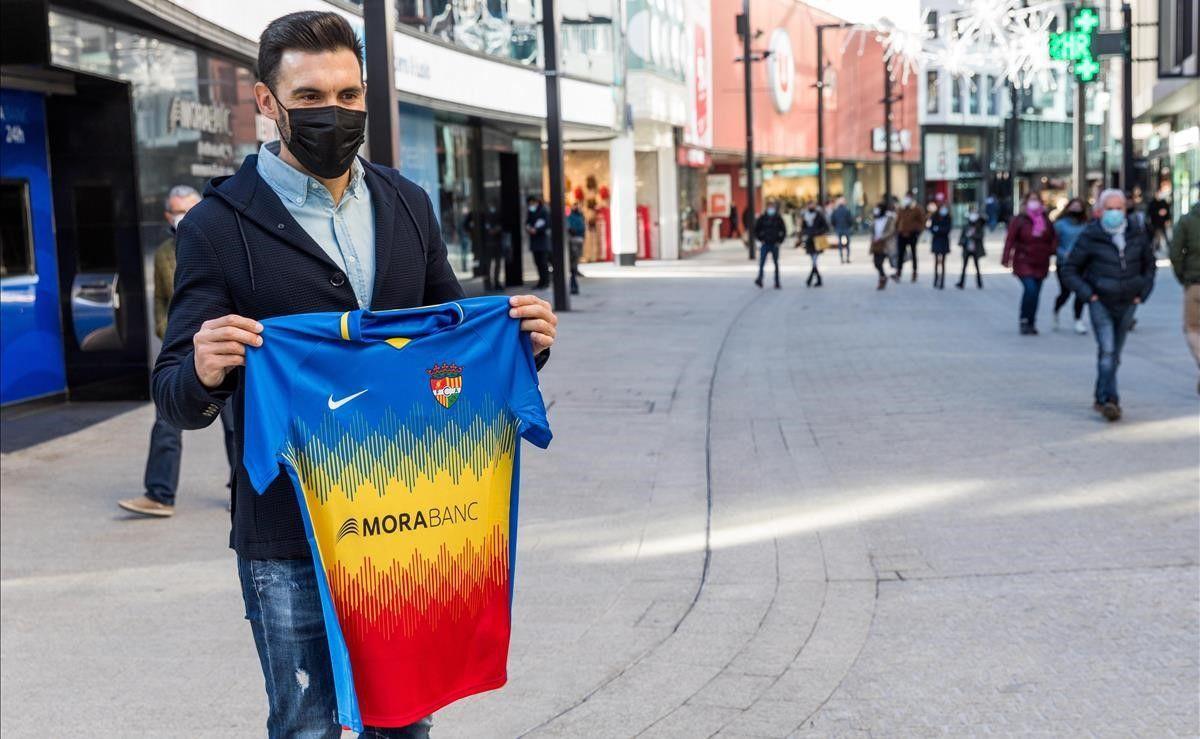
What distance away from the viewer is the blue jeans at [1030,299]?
57.1 feet

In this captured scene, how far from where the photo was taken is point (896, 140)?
71.1 meters

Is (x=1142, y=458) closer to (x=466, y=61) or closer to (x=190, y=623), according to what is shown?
(x=190, y=623)

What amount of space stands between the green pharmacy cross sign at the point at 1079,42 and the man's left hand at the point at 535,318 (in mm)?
21490

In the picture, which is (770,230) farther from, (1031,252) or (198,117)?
(198,117)

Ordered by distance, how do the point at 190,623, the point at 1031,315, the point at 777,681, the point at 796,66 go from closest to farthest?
the point at 777,681, the point at 190,623, the point at 1031,315, the point at 796,66

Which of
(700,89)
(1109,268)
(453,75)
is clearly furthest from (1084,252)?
(700,89)

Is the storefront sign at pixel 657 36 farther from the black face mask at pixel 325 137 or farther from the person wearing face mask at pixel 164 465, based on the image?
the black face mask at pixel 325 137

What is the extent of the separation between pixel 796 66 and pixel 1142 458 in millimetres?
49028

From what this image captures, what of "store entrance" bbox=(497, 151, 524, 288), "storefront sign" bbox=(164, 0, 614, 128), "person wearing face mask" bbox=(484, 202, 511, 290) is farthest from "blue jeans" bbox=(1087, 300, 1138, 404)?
"store entrance" bbox=(497, 151, 524, 288)

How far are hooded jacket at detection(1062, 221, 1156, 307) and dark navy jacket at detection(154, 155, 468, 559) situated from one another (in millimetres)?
9202

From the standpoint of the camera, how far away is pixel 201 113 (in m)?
14.1

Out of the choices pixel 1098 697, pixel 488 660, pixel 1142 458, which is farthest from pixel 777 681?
pixel 1142 458

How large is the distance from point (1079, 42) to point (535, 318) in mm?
21743

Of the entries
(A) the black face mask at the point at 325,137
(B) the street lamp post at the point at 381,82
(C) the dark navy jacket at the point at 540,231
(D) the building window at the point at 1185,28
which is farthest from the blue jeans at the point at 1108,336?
(D) the building window at the point at 1185,28
